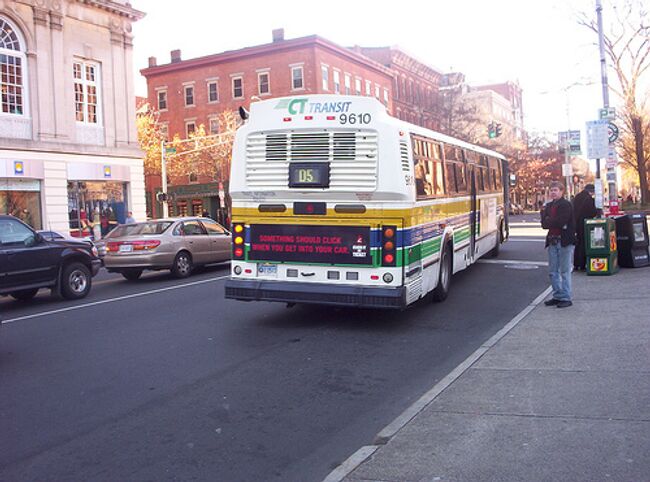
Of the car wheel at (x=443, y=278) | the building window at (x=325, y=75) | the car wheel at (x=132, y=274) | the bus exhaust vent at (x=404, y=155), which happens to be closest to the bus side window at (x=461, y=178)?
the car wheel at (x=443, y=278)

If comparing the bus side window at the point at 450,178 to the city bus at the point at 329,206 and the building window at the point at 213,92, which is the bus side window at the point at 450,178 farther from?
the building window at the point at 213,92

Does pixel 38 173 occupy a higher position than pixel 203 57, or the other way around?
pixel 203 57

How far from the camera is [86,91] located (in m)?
33.2

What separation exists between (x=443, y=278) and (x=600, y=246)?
3939 millimetres

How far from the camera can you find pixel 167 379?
→ 22.1ft

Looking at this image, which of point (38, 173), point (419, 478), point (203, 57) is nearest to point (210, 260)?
point (419, 478)

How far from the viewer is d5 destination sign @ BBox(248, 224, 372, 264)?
8867mm

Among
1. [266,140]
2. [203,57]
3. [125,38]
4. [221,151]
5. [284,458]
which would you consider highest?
[203,57]

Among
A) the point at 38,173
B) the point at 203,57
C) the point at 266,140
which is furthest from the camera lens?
the point at 203,57

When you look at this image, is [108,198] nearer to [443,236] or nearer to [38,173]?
[38,173]

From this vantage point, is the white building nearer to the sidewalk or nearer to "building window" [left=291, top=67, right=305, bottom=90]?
"building window" [left=291, top=67, right=305, bottom=90]

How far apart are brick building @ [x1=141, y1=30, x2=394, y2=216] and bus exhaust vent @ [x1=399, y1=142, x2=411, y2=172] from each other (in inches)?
1638

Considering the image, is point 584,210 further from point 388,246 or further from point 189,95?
point 189,95

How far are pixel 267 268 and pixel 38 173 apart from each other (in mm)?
24293
